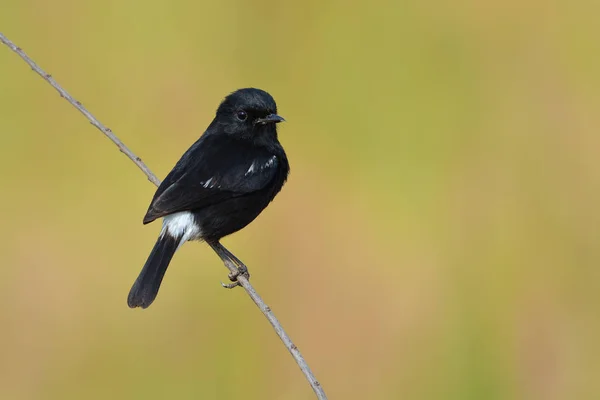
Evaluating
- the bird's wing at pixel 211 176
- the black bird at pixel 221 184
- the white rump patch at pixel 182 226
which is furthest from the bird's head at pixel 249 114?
the white rump patch at pixel 182 226

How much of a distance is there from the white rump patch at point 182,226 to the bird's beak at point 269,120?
1.81 ft

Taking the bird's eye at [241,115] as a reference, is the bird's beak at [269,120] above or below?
below

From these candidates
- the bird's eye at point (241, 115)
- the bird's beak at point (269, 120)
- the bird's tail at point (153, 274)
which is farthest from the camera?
the bird's eye at point (241, 115)

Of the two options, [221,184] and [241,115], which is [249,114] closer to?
[241,115]

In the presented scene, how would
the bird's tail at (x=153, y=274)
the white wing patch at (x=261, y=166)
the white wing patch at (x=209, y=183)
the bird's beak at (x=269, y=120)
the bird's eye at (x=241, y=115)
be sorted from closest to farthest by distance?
the bird's tail at (x=153, y=274), the white wing patch at (x=209, y=183), the white wing patch at (x=261, y=166), the bird's beak at (x=269, y=120), the bird's eye at (x=241, y=115)

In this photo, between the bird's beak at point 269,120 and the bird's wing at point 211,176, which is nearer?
the bird's wing at point 211,176

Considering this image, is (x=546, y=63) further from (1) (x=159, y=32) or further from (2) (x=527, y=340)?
(1) (x=159, y=32)

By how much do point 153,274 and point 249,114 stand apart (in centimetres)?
90

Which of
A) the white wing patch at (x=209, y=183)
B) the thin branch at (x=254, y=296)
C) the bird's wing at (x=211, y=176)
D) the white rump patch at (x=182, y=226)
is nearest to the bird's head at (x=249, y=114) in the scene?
the bird's wing at (x=211, y=176)

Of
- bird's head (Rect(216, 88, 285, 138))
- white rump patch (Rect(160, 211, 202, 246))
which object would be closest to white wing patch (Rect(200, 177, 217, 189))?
white rump patch (Rect(160, 211, 202, 246))

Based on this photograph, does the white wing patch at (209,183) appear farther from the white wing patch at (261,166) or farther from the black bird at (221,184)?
the white wing patch at (261,166)

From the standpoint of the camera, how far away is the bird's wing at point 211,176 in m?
3.42

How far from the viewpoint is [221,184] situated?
3.59 meters

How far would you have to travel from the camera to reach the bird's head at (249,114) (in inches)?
152
